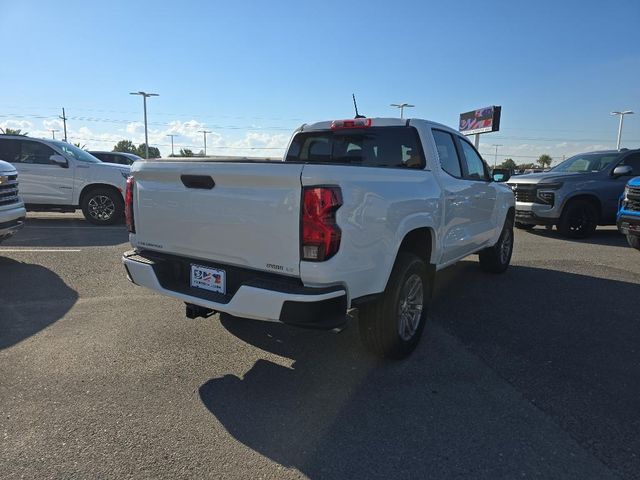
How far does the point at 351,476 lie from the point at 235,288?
136 cm

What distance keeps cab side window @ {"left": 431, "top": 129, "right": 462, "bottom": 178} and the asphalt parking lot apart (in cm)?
149

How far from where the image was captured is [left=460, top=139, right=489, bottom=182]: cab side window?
17.0 feet

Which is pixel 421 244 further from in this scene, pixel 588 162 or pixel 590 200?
pixel 588 162

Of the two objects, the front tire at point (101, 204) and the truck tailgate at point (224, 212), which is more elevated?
the truck tailgate at point (224, 212)

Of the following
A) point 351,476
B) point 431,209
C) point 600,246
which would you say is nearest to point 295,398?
point 351,476

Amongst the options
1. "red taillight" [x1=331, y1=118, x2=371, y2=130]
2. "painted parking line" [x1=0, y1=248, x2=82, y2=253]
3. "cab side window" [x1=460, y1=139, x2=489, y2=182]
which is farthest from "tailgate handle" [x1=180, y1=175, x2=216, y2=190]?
"painted parking line" [x1=0, y1=248, x2=82, y2=253]

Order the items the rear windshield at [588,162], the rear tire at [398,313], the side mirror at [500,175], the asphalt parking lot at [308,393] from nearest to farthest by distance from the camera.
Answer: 1. the asphalt parking lot at [308,393]
2. the rear tire at [398,313]
3. the side mirror at [500,175]
4. the rear windshield at [588,162]

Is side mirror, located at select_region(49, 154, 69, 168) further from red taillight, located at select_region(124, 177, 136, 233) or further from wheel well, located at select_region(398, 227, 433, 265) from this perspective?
wheel well, located at select_region(398, 227, 433, 265)

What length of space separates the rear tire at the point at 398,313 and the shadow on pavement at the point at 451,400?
0.18 meters

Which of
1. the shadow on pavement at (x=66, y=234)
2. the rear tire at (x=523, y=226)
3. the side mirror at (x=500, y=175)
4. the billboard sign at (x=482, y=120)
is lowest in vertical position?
the shadow on pavement at (x=66, y=234)

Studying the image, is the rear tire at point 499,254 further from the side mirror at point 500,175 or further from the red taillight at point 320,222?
the red taillight at point 320,222

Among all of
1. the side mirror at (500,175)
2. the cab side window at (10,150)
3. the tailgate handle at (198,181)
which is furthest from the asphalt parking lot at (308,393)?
the cab side window at (10,150)

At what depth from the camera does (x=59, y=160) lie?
32.4 feet

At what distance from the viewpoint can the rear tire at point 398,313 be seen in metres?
3.30
